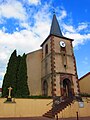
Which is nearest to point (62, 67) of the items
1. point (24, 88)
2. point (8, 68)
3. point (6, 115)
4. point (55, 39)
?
point (55, 39)

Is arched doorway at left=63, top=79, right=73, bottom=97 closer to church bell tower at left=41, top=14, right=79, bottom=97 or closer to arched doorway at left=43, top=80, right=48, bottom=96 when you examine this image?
church bell tower at left=41, top=14, right=79, bottom=97

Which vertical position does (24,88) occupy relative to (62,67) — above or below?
below

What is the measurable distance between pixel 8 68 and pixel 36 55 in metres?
6.31

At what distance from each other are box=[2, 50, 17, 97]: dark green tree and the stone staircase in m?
5.26

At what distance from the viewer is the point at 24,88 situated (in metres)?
19.1

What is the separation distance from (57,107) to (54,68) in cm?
556

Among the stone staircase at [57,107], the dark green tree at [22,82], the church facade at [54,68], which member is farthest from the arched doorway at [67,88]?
the dark green tree at [22,82]

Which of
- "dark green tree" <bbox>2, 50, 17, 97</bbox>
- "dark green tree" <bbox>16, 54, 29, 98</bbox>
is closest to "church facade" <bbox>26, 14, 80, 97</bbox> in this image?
"dark green tree" <bbox>16, 54, 29, 98</bbox>

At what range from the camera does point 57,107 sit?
17.3m

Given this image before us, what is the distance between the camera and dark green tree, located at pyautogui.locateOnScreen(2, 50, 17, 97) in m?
19.3

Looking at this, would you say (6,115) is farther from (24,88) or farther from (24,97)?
(24,88)

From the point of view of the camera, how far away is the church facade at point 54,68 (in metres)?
20.4

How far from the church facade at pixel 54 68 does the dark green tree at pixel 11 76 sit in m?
3.76

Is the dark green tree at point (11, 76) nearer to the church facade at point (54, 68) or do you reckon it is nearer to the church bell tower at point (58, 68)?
the church facade at point (54, 68)
